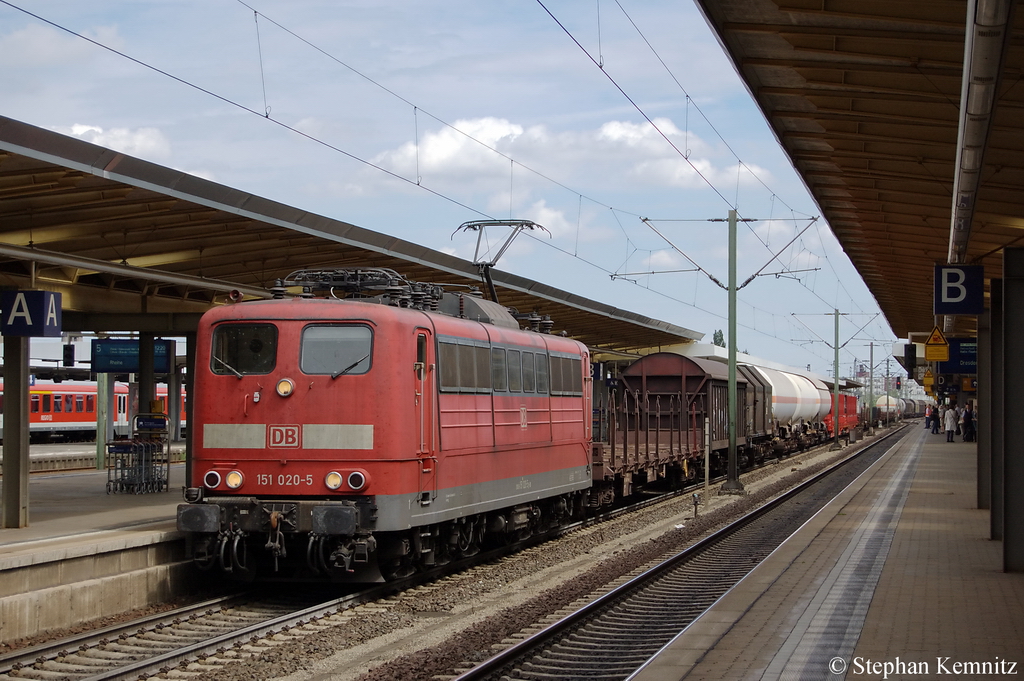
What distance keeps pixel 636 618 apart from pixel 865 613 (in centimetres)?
220

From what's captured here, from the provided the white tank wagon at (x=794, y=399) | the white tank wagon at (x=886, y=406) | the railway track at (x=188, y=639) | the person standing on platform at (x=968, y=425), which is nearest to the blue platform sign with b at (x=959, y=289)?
the railway track at (x=188, y=639)

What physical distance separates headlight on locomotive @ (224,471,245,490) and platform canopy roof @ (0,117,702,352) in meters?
3.17

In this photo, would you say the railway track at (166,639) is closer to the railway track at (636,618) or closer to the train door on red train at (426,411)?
the train door on red train at (426,411)

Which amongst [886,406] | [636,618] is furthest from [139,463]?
[886,406]

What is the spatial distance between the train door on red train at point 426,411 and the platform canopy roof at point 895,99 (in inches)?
171

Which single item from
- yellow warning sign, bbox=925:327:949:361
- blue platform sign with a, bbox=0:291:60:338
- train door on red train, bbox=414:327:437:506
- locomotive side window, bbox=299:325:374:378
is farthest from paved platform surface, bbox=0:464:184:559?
yellow warning sign, bbox=925:327:949:361

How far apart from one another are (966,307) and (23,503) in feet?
42.0

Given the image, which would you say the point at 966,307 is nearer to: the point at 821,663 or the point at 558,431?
the point at 558,431

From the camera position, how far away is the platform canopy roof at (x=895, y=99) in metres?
8.16

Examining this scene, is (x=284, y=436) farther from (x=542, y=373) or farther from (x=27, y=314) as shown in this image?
(x=542, y=373)

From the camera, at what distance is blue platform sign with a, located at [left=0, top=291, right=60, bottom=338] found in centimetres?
1294

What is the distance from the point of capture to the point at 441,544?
1302 cm

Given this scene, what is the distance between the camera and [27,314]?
12984 mm

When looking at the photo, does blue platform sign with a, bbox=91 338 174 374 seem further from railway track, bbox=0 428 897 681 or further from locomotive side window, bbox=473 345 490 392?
railway track, bbox=0 428 897 681
